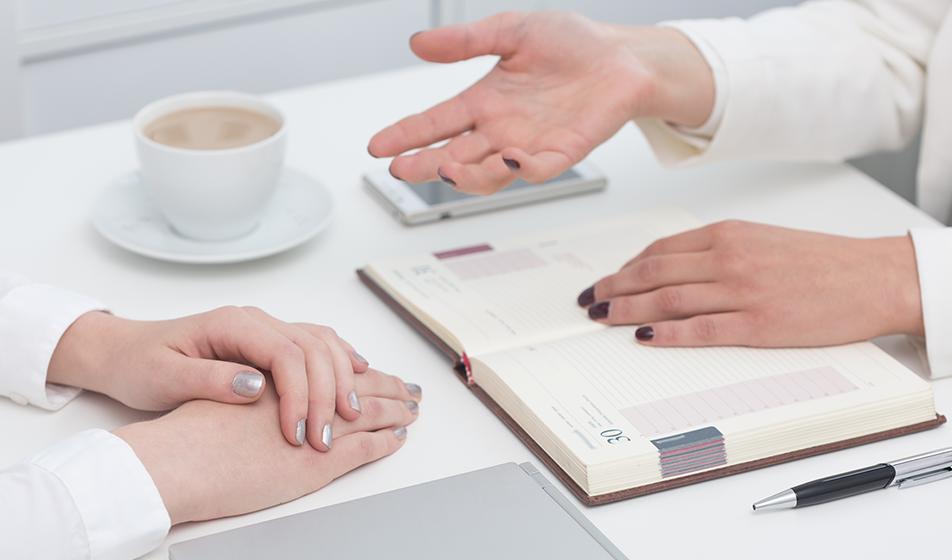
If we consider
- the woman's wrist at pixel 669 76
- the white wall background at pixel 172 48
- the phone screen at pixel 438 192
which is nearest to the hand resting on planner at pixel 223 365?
the phone screen at pixel 438 192

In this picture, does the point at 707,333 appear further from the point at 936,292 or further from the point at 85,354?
the point at 85,354

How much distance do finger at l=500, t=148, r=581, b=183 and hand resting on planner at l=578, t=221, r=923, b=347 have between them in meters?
0.10

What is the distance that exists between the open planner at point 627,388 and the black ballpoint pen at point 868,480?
0.04 meters

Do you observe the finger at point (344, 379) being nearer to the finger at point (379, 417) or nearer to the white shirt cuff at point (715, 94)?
the finger at point (379, 417)

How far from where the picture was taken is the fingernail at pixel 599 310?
0.98 metres

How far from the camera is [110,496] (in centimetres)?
74

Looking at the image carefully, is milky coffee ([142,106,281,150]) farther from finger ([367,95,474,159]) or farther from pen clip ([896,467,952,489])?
pen clip ([896,467,952,489])

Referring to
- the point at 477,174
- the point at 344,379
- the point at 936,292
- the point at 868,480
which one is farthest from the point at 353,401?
the point at 936,292

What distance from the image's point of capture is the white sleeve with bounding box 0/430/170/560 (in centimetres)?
72

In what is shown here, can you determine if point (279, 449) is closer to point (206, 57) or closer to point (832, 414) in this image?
point (832, 414)

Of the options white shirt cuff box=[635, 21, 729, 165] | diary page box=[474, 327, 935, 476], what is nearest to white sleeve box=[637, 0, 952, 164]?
white shirt cuff box=[635, 21, 729, 165]

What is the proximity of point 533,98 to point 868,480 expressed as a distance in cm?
48

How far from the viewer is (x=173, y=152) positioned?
3.41ft

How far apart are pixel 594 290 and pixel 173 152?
14.8 inches
